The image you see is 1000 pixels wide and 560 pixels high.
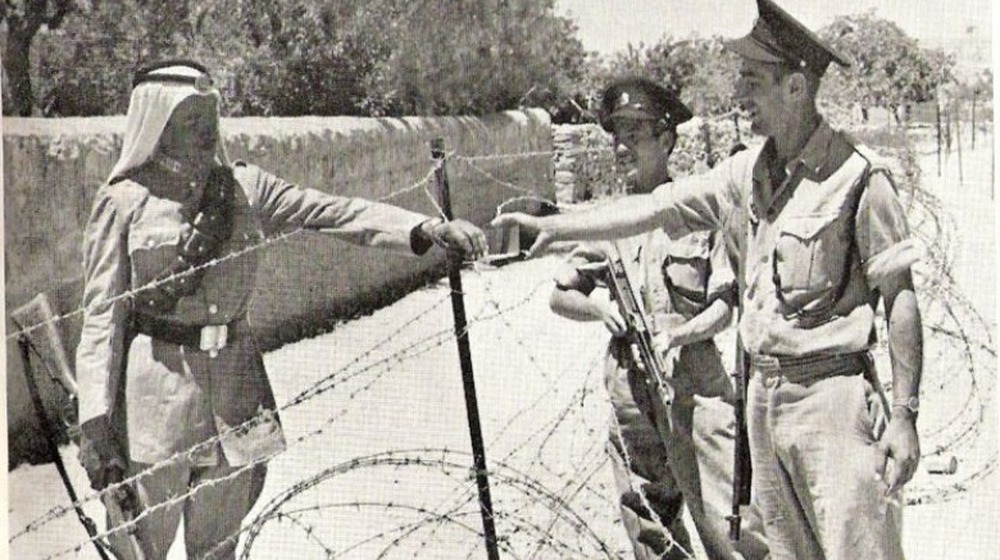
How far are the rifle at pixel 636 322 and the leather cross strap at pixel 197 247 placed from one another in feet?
3.11

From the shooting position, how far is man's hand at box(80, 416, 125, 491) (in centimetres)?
391

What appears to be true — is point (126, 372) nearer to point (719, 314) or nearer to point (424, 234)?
point (424, 234)

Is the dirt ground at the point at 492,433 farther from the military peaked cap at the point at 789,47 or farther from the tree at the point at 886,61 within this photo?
the military peaked cap at the point at 789,47

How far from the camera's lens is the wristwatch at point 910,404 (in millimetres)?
3545

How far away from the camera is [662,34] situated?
3912 millimetres

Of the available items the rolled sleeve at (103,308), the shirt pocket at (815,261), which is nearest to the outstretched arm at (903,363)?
the shirt pocket at (815,261)

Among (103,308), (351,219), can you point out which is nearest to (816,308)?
(351,219)

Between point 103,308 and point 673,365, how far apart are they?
1392 millimetres

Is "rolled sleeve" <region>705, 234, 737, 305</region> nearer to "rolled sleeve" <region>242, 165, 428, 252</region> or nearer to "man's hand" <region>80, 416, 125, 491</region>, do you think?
"rolled sleeve" <region>242, 165, 428, 252</region>

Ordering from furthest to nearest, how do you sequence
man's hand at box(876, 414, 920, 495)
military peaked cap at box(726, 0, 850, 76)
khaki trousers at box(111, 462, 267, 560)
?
khaki trousers at box(111, 462, 267, 560) < military peaked cap at box(726, 0, 850, 76) < man's hand at box(876, 414, 920, 495)

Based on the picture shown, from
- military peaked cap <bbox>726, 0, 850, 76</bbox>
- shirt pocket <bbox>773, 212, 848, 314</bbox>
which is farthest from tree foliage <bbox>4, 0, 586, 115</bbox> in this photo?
shirt pocket <bbox>773, 212, 848, 314</bbox>

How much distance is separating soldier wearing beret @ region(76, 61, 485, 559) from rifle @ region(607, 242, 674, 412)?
0.33 meters

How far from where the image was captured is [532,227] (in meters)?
3.81

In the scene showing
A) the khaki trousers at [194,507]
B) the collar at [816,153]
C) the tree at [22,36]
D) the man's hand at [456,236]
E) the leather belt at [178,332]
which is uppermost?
the tree at [22,36]
